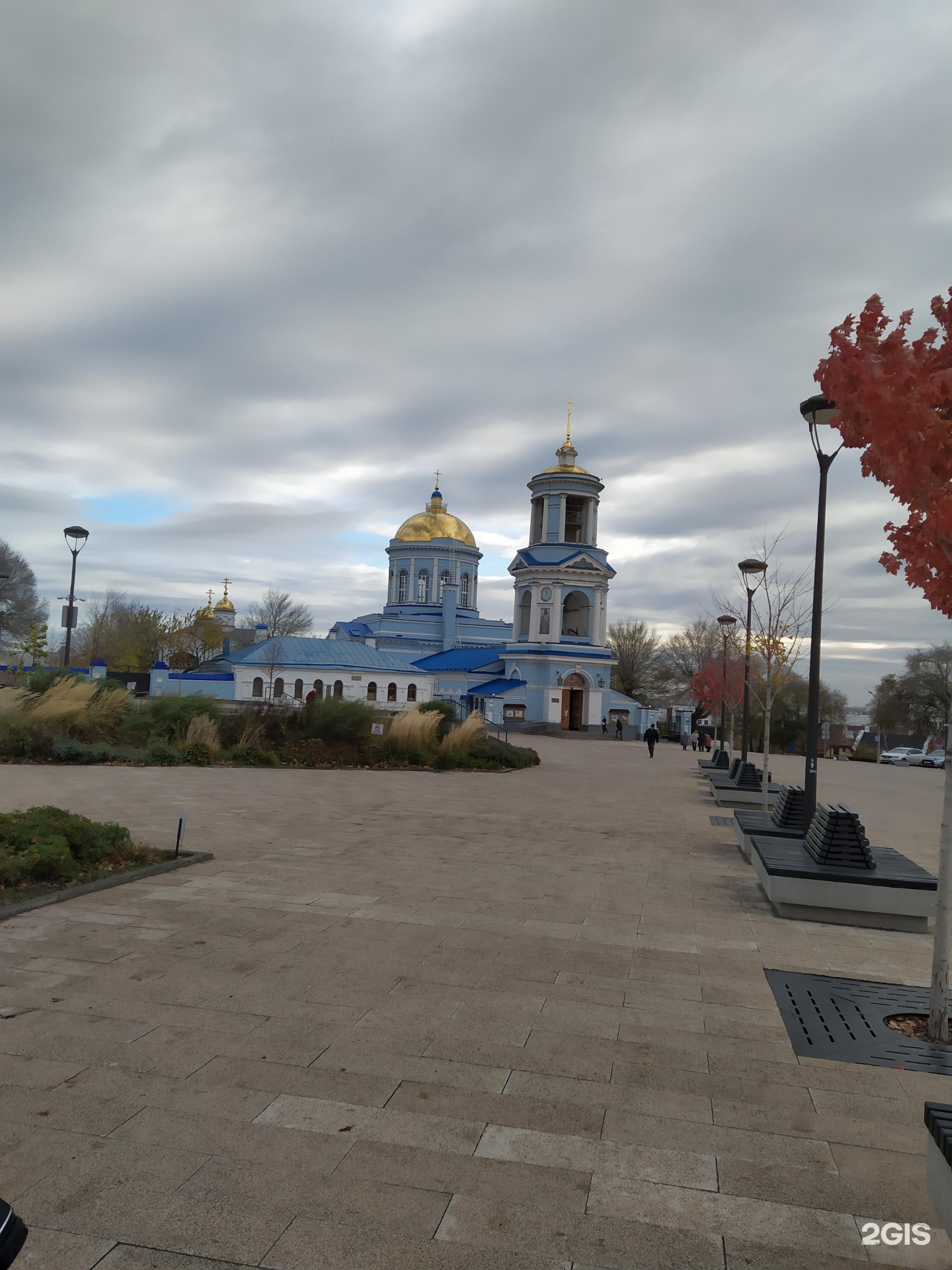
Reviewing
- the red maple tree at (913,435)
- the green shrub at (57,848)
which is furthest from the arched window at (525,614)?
the red maple tree at (913,435)

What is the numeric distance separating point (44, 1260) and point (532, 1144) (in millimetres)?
1837

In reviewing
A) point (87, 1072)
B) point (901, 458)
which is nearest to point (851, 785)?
point (901, 458)

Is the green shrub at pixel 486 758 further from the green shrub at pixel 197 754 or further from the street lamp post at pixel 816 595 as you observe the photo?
the street lamp post at pixel 816 595

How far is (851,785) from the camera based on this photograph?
24797 millimetres

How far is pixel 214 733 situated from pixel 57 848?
482 inches

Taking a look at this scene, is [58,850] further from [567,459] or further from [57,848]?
[567,459]

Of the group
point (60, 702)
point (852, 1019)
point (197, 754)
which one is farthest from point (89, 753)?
point (852, 1019)

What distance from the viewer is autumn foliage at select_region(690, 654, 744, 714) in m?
28.9

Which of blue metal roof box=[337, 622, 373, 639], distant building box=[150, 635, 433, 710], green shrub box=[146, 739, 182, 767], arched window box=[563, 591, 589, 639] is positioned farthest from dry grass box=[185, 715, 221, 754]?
blue metal roof box=[337, 622, 373, 639]

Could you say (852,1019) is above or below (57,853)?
below

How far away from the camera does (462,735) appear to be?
23562mm

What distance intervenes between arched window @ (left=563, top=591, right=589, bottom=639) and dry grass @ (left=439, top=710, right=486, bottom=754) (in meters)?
27.7

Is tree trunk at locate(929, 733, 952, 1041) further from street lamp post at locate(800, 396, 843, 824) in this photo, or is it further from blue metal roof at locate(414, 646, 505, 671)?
blue metal roof at locate(414, 646, 505, 671)

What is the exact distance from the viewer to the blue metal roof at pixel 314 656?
156ft
